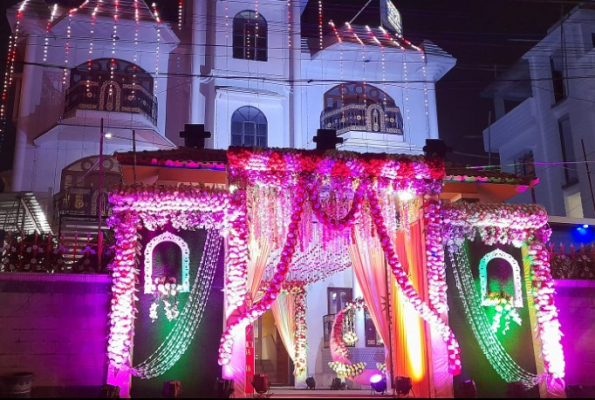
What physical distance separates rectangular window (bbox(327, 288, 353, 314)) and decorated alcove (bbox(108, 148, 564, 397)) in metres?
5.59

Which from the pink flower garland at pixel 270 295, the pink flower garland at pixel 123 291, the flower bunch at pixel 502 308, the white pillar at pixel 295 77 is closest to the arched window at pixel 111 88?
the white pillar at pixel 295 77

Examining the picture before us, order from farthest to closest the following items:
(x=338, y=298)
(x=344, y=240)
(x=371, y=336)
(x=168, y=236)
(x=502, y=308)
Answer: (x=338, y=298), (x=371, y=336), (x=344, y=240), (x=502, y=308), (x=168, y=236)

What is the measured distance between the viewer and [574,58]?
69.5 feet

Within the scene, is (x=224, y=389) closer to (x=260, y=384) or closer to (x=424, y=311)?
(x=260, y=384)

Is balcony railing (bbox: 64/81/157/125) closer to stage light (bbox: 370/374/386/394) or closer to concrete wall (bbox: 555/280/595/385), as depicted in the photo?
stage light (bbox: 370/374/386/394)

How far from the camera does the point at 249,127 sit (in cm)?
1942

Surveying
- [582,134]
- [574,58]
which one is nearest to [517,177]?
[582,134]

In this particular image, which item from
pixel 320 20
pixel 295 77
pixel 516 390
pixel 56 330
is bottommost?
pixel 516 390

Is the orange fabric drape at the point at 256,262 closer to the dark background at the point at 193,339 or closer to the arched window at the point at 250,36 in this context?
the dark background at the point at 193,339

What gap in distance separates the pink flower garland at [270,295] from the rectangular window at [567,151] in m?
14.0

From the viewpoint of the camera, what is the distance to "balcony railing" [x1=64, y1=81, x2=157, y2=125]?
59.5ft

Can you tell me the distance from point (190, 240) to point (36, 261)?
3012 mm

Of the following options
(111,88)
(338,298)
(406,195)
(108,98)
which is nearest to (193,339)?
(406,195)

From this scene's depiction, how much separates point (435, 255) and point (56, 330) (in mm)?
7565
